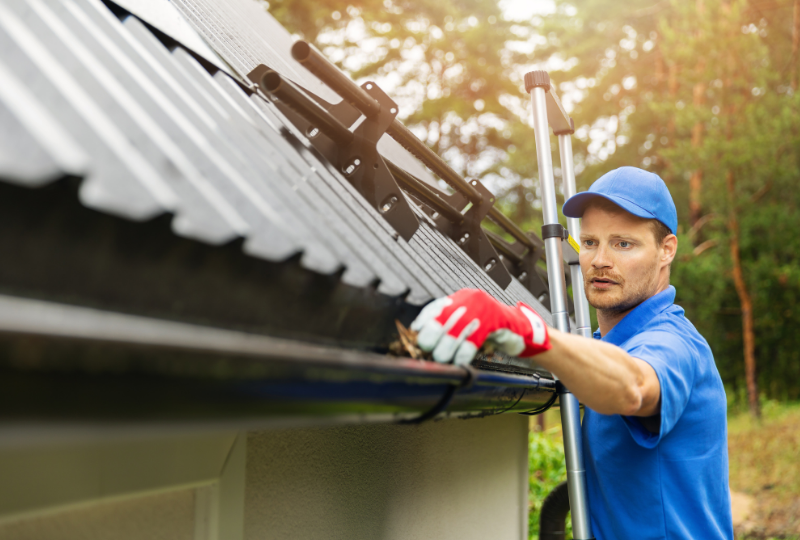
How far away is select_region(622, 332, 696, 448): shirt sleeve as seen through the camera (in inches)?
72.3

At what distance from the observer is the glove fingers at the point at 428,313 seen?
1355 mm

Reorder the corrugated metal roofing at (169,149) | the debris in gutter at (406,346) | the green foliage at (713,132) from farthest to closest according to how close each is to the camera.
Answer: the green foliage at (713,132) → the debris in gutter at (406,346) → the corrugated metal roofing at (169,149)

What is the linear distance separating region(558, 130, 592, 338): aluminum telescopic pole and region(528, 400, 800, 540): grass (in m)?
5.96

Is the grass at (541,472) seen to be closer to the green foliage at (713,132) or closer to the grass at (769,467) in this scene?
the grass at (769,467)

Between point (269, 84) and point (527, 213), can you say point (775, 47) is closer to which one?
point (527, 213)

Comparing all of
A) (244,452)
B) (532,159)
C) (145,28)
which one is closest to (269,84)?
(145,28)

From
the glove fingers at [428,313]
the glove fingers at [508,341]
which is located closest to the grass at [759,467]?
the glove fingers at [508,341]

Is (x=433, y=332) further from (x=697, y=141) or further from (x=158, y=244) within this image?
(x=697, y=141)

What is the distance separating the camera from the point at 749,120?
13.9m

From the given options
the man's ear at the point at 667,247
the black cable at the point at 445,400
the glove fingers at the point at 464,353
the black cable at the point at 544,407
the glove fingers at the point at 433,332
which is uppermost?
the man's ear at the point at 667,247

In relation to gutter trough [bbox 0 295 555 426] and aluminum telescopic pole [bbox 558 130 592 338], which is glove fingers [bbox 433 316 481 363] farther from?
aluminum telescopic pole [bbox 558 130 592 338]

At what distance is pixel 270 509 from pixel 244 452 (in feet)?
0.87

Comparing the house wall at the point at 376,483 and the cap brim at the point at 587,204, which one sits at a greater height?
the cap brim at the point at 587,204

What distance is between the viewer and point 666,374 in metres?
1.83
